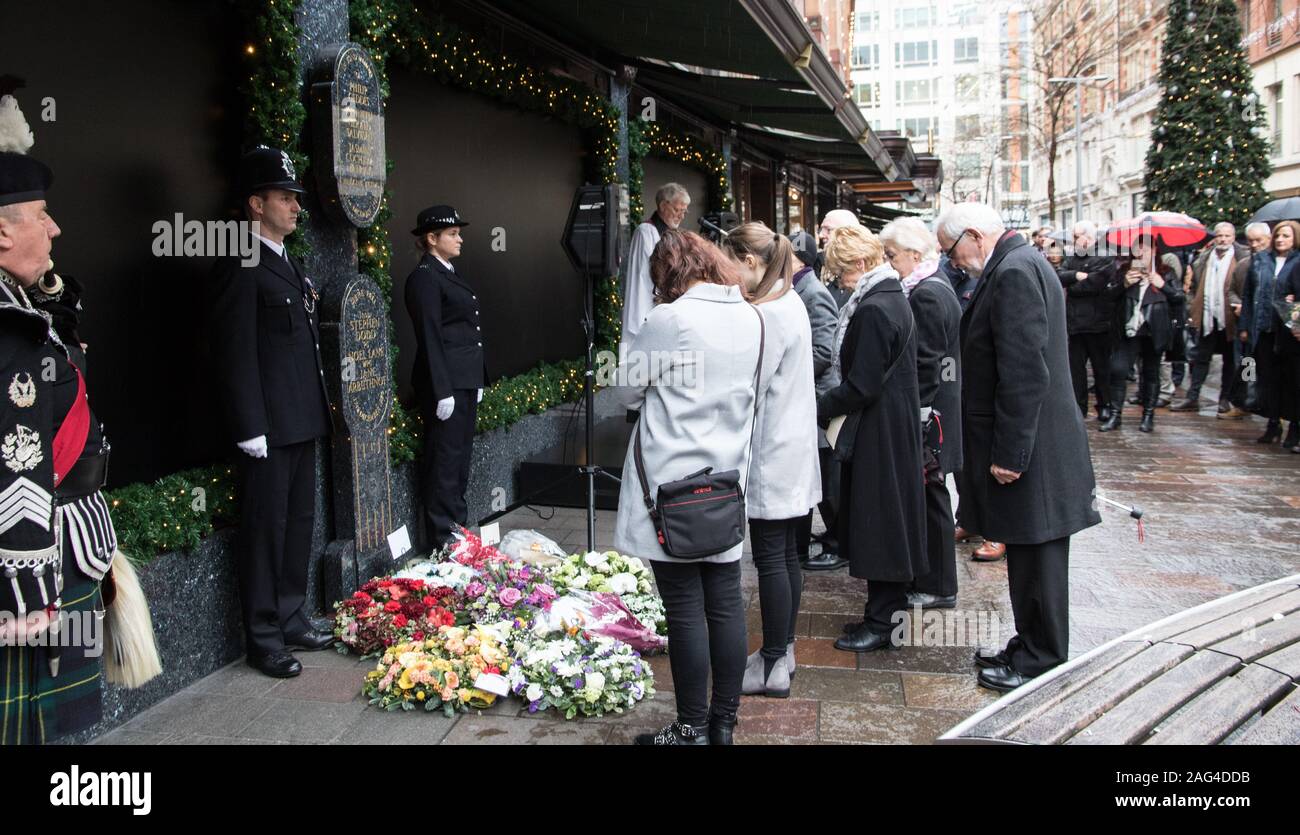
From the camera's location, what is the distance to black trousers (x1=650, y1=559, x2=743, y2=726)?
3.72m

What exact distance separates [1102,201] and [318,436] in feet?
182

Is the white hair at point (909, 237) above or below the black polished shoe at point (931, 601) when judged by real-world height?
above

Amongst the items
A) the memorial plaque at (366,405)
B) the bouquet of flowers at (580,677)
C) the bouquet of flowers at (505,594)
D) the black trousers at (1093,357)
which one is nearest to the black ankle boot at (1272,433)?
the black trousers at (1093,357)

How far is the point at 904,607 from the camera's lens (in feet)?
17.1

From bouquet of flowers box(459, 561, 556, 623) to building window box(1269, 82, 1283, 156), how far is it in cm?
3207

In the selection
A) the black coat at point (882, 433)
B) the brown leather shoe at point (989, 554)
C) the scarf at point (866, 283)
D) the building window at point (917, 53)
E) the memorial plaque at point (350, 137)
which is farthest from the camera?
the building window at point (917, 53)

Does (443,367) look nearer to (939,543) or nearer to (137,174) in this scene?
(137,174)

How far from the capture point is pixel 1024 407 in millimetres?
4297

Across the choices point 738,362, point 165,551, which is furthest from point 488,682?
point 738,362

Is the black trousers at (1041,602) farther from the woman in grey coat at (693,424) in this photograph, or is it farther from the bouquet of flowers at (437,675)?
the bouquet of flowers at (437,675)

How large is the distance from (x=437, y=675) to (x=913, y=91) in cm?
10108

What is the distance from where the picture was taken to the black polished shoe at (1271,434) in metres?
10.8

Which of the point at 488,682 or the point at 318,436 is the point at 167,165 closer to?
the point at 318,436

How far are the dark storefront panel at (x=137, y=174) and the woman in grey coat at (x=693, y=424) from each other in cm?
221
